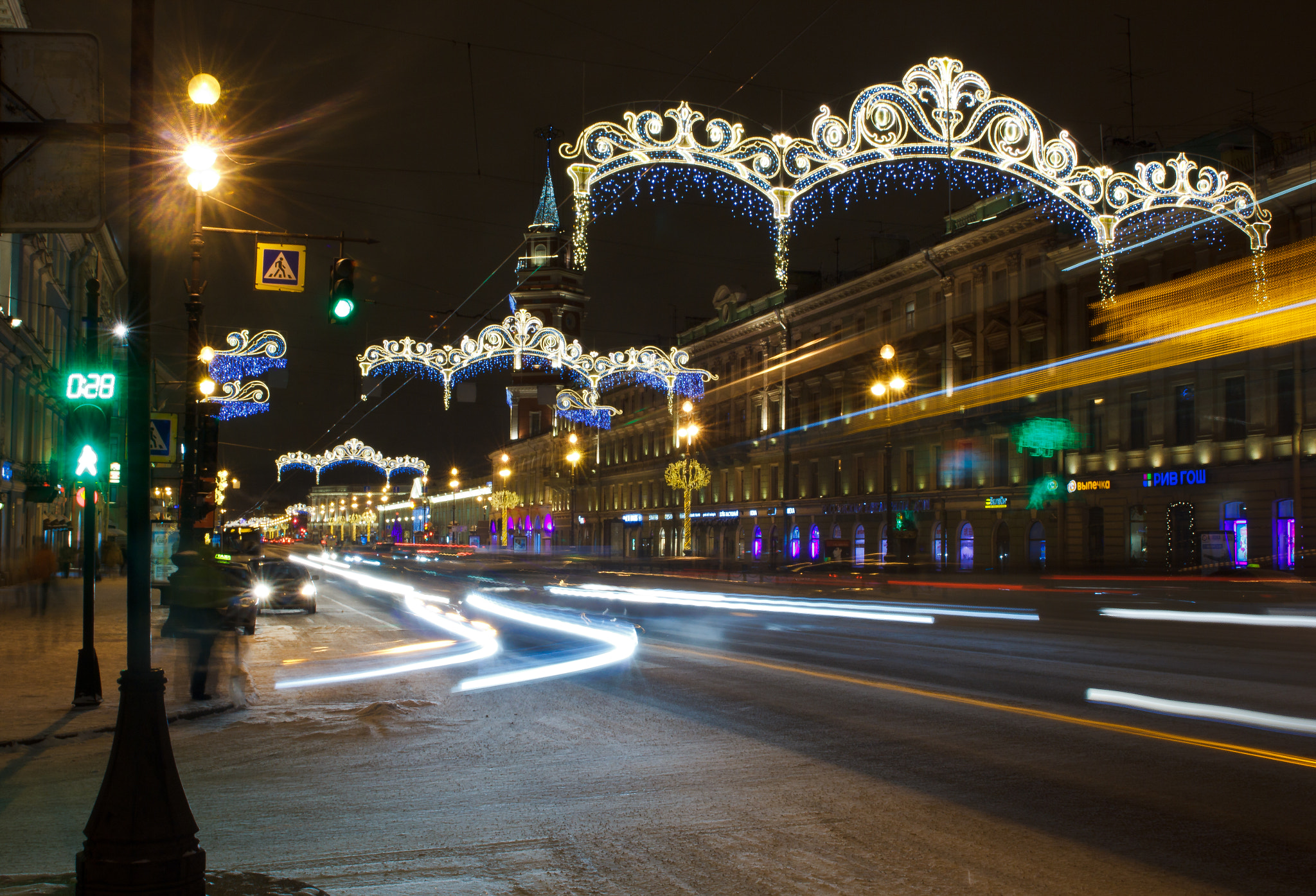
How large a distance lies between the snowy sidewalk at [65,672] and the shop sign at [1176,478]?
1251 inches

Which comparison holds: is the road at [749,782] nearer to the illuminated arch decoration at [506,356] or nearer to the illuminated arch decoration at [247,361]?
the illuminated arch decoration at [247,361]

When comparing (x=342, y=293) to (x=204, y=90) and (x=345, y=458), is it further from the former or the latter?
(x=345, y=458)

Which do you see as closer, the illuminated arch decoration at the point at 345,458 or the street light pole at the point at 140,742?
the street light pole at the point at 140,742

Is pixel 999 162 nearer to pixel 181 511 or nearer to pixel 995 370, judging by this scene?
pixel 181 511

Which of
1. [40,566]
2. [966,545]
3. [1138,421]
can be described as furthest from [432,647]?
[966,545]

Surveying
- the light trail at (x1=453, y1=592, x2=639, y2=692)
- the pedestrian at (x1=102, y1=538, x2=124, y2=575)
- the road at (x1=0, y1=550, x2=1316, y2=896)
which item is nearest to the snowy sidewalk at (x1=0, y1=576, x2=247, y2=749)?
the road at (x1=0, y1=550, x2=1316, y2=896)

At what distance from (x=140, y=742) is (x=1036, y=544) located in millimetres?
43597

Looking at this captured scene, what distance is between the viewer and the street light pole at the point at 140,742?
15.5 feet

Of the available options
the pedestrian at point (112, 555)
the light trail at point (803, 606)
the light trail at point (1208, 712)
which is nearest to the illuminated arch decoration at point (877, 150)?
the light trail at point (1208, 712)

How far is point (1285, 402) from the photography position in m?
34.5

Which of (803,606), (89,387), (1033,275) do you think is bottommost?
(803,606)

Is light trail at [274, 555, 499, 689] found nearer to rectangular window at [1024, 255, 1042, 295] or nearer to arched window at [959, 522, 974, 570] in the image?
arched window at [959, 522, 974, 570]

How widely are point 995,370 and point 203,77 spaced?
39.7 metres

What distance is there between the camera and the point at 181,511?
63.3 feet
